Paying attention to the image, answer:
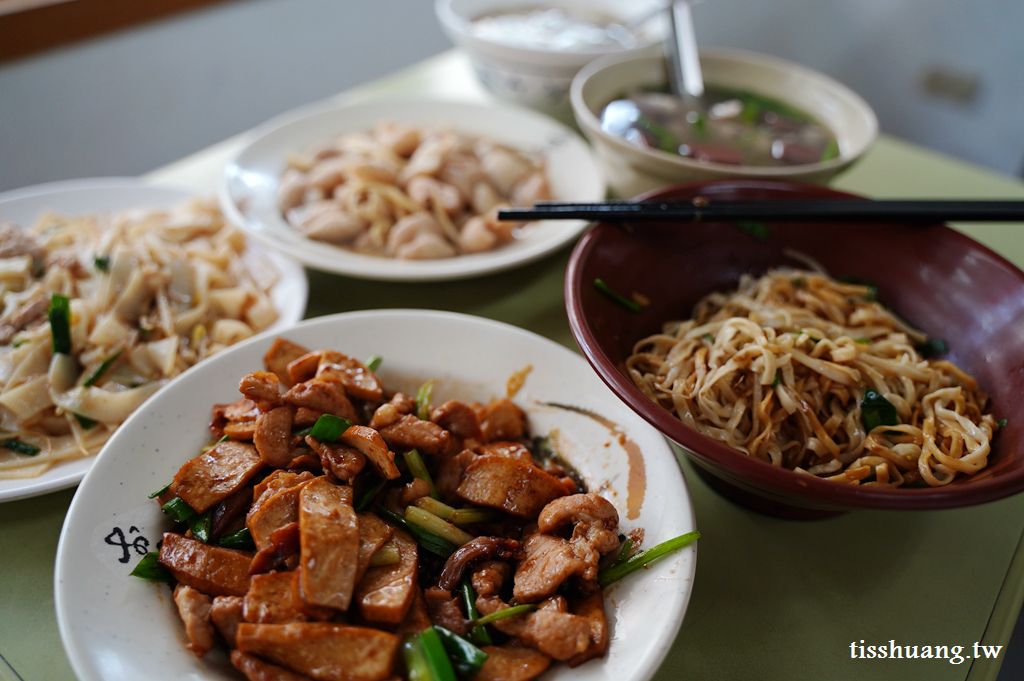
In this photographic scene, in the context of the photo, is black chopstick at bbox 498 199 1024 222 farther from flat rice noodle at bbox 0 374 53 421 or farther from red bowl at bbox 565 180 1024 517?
flat rice noodle at bbox 0 374 53 421

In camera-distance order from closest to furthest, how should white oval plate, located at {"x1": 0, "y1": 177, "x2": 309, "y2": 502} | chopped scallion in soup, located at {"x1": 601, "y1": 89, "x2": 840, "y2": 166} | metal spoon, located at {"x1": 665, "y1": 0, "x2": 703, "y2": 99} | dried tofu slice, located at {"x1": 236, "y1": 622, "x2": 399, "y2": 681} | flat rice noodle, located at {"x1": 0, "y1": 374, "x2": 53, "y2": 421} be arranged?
dried tofu slice, located at {"x1": 236, "y1": 622, "x2": 399, "y2": 681} → flat rice noodle, located at {"x1": 0, "y1": 374, "x2": 53, "y2": 421} → white oval plate, located at {"x1": 0, "y1": 177, "x2": 309, "y2": 502} → chopped scallion in soup, located at {"x1": 601, "y1": 89, "x2": 840, "y2": 166} → metal spoon, located at {"x1": 665, "y1": 0, "x2": 703, "y2": 99}

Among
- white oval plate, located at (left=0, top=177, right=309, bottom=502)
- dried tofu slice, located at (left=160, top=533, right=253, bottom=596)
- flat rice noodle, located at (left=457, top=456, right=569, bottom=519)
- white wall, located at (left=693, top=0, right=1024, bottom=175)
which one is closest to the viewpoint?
dried tofu slice, located at (left=160, top=533, right=253, bottom=596)

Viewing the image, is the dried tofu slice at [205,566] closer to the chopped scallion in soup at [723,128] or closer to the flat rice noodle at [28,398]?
the flat rice noodle at [28,398]

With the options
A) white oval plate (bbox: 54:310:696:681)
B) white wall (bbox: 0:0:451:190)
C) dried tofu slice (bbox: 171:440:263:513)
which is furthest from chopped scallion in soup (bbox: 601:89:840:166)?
white wall (bbox: 0:0:451:190)

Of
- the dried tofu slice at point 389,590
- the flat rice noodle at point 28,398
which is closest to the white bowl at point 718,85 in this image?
the dried tofu slice at point 389,590

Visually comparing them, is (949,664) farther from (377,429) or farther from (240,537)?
(240,537)

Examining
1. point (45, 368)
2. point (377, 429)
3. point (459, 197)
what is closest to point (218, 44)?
point (459, 197)
